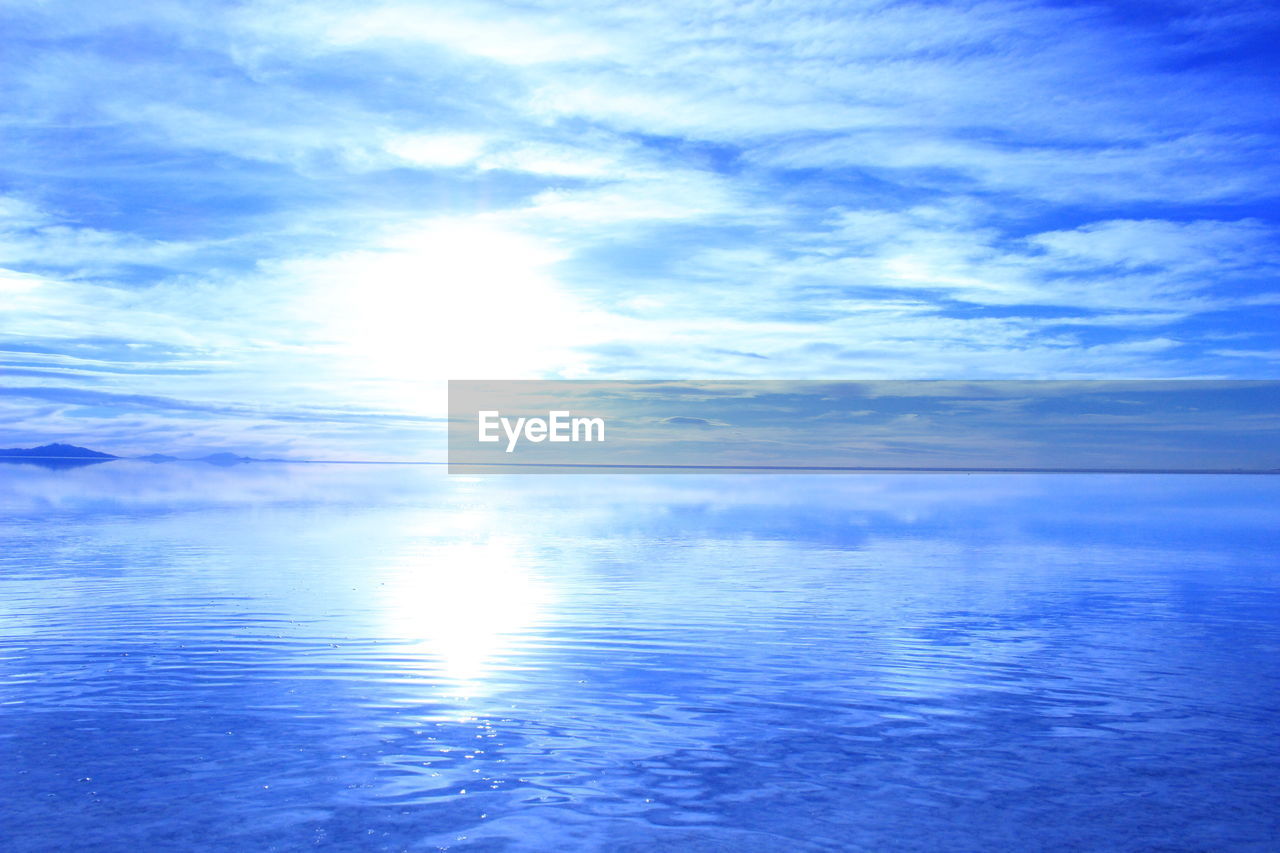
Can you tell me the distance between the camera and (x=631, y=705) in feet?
54.2

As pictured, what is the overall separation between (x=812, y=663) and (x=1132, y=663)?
704 centimetres

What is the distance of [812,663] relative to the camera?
19.8m

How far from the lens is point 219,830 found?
1104 centimetres

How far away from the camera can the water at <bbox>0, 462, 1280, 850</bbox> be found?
37.7 ft

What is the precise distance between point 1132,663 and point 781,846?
13.0 m

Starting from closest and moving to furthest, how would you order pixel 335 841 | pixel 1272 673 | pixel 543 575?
pixel 335 841
pixel 1272 673
pixel 543 575

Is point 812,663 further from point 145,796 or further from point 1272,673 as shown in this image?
point 145,796

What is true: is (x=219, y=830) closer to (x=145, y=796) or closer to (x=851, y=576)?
(x=145, y=796)

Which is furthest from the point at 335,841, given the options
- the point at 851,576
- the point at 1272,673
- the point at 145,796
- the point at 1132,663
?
the point at 851,576

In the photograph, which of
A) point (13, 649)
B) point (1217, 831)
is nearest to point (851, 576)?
point (1217, 831)

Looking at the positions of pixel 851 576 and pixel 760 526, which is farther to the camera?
pixel 760 526

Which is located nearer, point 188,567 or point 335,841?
point 335,841

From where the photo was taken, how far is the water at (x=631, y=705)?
37.7 feet

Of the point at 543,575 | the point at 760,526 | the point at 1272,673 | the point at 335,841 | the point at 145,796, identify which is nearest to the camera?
the point at 335,841
